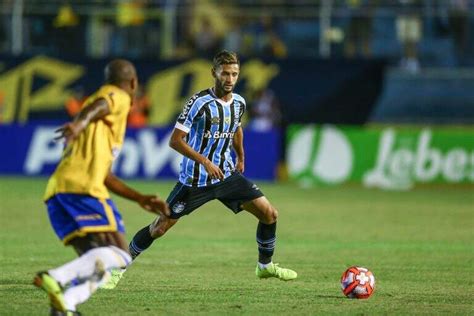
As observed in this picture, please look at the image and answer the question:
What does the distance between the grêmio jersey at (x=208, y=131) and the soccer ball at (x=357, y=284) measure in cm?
164

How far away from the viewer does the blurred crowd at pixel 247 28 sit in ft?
90.5

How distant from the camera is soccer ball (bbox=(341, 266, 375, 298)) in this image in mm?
9875

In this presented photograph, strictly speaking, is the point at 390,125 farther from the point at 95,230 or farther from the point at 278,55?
the point at 95,230

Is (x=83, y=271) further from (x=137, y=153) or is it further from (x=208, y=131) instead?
(x=137, y=153)

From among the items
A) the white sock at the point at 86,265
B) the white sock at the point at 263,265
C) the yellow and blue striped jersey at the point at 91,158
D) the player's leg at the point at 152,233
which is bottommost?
the white sock at the point at 263,265

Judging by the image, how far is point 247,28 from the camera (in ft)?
92.3

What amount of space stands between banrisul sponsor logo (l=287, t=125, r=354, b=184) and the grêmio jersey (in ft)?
49.5

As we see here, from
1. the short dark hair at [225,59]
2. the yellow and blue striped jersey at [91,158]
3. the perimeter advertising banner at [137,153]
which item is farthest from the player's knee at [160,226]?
the perimeter advertising banner at [137,153]

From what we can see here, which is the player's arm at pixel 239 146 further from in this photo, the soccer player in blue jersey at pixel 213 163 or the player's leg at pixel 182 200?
the player's leg at pixel 182 200

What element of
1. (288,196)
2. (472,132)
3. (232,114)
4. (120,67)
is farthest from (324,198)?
(120,67)

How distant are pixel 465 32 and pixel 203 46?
654cm

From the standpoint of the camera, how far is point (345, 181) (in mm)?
26000

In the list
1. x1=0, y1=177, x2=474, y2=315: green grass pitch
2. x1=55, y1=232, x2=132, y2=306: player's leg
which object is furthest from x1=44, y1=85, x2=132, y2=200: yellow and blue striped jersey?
x1=0, y1=177, x2=474, y2=315: green grass pitch

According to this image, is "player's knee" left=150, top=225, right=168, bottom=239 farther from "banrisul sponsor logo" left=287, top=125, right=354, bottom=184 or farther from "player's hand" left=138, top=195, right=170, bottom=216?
"banrisul sponsor logo" left=287, top=125, right=354, bottom=184
